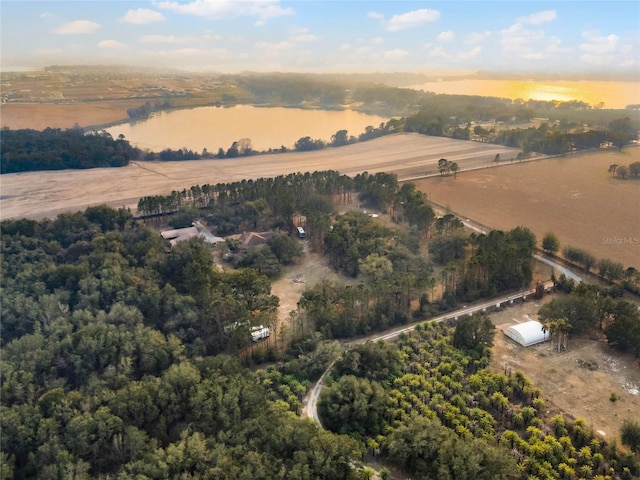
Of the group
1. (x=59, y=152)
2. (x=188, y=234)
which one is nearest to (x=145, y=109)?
(x=59, y=152)

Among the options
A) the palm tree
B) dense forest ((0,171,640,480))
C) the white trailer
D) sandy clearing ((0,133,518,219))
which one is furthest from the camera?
the palm tree

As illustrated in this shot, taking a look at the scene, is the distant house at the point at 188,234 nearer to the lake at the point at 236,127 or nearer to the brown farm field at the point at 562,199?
the brown farm field at the point at 562,199

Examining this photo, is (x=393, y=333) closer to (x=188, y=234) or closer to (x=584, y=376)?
(x=584, y=376)

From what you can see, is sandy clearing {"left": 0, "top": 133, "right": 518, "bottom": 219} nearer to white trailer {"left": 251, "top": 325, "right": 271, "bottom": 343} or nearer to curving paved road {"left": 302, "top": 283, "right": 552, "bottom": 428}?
white trailer {"left": 251, "top": 325, "right": 271, "bottom": 343}

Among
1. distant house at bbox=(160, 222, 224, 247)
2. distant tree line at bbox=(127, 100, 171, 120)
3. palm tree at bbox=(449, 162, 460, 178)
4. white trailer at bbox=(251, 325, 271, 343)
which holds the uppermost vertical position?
distant tree line at bbox=(127, 100, 171, 120)

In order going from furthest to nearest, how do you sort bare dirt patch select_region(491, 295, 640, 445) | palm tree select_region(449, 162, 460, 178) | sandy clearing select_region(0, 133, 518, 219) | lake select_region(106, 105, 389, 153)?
lake select_region(106, 105, 389, 153) → palm tree select_region(449, 162, 460, 178) → sandy clearing select_region(0, 133, 518, 219) → bare dirt patch select_region(491, 295, 640, 445)

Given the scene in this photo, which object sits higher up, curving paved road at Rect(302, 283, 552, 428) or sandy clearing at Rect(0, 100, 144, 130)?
sandy clearing at Rect(0, 100, 144, 130)

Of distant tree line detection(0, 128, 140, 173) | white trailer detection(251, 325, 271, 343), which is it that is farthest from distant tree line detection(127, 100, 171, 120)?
white trailer detection(251, 325, 271, 343)
